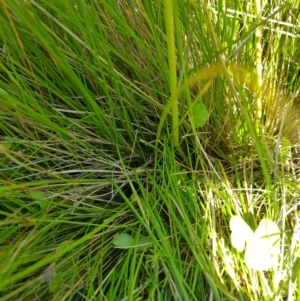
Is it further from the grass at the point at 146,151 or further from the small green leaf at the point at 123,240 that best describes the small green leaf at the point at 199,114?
the small green leaf at the point at 123,240

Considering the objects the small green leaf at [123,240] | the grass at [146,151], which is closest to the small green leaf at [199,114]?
the grass at [146,151]

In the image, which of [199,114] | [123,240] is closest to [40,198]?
[123,240]

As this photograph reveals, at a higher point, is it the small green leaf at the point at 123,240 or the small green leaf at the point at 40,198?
the small green leaf at the point at 40,198

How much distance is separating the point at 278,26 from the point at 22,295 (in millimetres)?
610

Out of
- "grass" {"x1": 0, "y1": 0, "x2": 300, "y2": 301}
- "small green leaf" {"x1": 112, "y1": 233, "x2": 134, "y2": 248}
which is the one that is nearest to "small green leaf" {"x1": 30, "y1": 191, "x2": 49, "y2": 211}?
"grass" {"x1": 0, "y1": 0, "x2": 300, "y2": 301}

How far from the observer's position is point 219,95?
2.32 feet

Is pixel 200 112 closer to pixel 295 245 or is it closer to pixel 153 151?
pixel 153 151

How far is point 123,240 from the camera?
634mm

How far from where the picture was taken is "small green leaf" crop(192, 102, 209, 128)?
65 centimetres

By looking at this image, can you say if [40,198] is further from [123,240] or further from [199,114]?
[199,114]

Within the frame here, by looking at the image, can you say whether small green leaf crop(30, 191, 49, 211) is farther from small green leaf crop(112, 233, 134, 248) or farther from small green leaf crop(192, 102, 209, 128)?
small green leaf crop(192, 102, 209, 128)

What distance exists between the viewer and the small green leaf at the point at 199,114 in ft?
2.15

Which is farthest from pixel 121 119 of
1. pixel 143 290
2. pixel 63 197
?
pixel 143 290

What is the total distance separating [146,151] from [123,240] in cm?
20
